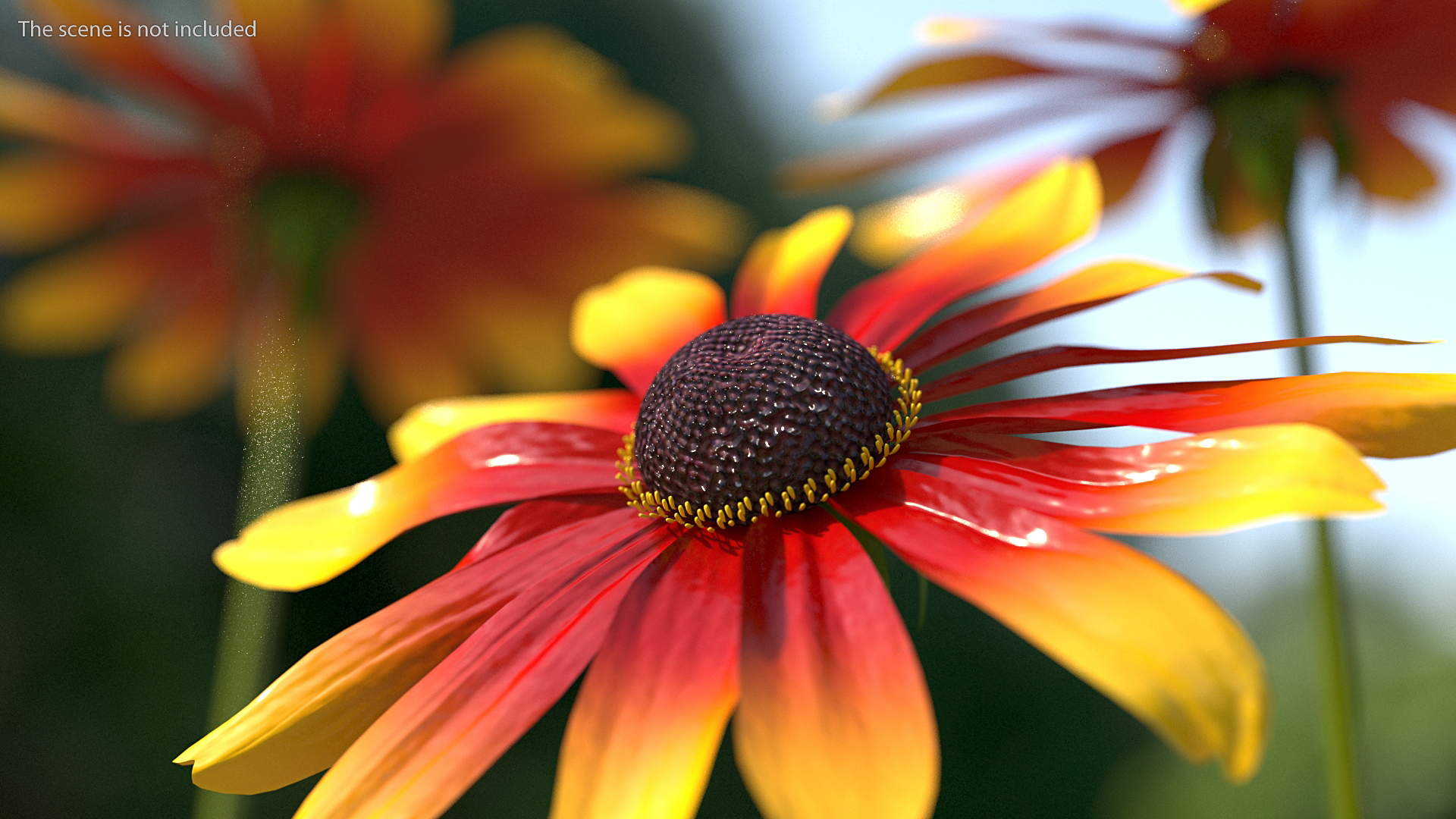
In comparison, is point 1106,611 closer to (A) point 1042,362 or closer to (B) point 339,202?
(A) point 1042,362

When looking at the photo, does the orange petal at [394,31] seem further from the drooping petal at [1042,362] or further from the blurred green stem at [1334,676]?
the blurred green stem at [1334,676]

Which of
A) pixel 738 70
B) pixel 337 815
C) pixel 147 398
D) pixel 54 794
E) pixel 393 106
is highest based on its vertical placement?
pixel 738 70

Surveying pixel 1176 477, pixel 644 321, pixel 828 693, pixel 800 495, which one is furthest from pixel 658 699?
pixel 644 321

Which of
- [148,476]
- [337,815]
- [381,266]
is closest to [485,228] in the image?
[381,266]

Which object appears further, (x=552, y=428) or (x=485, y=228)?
(x=485, y=228)

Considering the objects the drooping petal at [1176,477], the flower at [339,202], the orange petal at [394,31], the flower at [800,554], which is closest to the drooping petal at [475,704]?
the flower at [800,554]

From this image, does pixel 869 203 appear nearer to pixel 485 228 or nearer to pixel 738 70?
pixel 738 70
